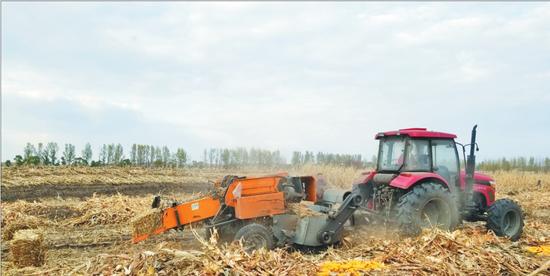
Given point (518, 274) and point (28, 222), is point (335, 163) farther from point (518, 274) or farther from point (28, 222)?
point (518, 274)

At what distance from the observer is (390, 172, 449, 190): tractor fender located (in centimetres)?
884

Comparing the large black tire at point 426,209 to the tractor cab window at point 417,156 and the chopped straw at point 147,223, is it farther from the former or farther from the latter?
the chopped straw at point 147,223

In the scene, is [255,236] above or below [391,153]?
below

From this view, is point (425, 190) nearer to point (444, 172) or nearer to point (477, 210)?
point (444, 172)

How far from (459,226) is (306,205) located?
3.12 meters

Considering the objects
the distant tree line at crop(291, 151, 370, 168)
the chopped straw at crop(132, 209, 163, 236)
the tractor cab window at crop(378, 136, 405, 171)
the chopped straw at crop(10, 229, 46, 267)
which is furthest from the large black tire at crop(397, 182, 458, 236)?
the distant tree line at crop(291, 151, 370, 168)

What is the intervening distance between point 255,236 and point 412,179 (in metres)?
3.01

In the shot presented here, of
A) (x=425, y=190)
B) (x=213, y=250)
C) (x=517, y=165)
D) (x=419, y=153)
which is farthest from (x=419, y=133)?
(x=517, y=165)

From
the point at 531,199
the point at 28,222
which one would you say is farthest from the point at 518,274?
the point at 531,199

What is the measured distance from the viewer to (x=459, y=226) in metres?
9.95

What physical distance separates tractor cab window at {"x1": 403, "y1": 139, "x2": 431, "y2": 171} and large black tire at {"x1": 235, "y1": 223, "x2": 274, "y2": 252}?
296cm

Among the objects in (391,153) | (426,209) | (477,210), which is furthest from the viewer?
(477,210)

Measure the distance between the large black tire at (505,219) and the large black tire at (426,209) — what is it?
3.12ft

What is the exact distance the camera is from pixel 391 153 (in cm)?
985
